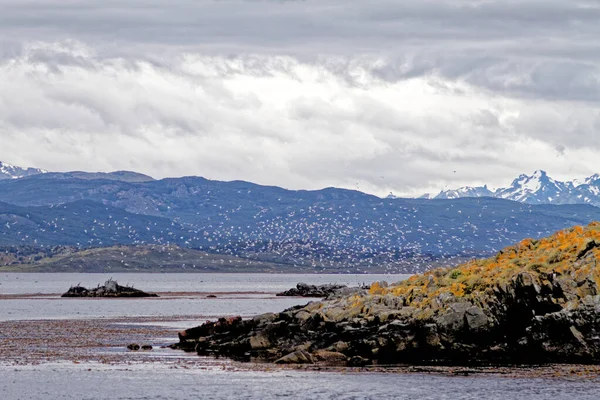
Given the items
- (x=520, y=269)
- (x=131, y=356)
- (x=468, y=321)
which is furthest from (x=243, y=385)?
(x=520, y=269)

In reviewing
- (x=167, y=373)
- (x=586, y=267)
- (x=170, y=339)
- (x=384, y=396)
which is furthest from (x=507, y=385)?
(x=170, y=339)

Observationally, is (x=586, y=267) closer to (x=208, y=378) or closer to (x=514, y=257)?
(x=514, y=257)

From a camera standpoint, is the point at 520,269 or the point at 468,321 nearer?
the point at 468,321

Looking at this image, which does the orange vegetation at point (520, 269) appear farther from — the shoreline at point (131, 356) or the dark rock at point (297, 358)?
the dark rock at point (297, 358)

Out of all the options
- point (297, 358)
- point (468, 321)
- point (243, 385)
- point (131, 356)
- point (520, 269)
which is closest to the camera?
point (243, 385)

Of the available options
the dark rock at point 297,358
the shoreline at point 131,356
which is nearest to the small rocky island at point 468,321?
the dark rock at point 297,358

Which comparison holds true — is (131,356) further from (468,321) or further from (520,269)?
(520,269)

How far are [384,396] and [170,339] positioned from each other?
4081cm

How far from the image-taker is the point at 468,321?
77000 millimetres

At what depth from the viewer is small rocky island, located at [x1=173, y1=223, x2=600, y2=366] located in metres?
73.8

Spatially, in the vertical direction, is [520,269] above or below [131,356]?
above

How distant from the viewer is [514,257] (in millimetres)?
87750

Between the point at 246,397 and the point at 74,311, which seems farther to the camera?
the point at 74,311

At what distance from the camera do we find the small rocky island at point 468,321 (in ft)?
242
